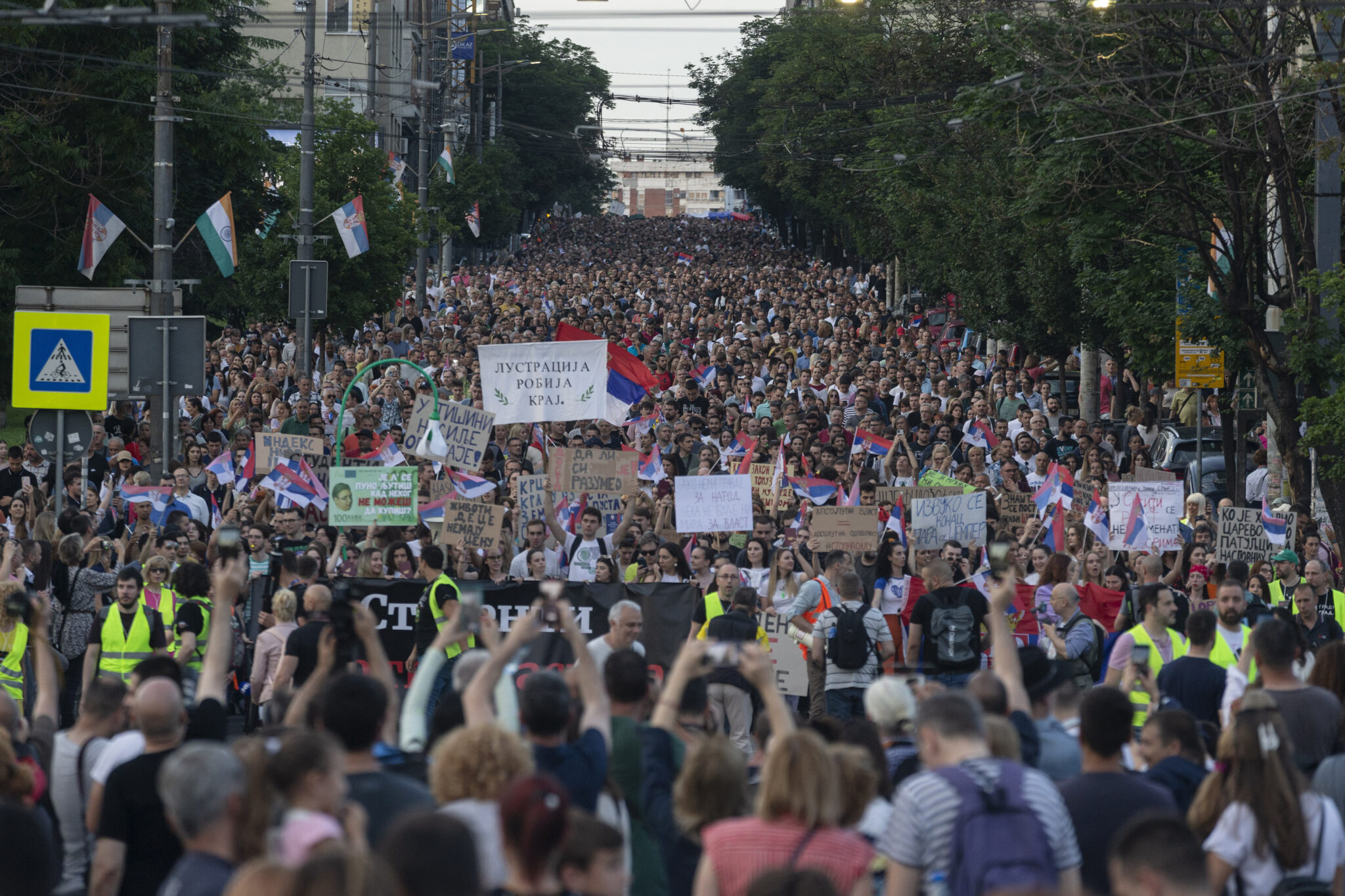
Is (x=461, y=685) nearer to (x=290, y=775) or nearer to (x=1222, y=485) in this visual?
(x=290, y=775)

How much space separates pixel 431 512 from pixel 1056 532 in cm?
533

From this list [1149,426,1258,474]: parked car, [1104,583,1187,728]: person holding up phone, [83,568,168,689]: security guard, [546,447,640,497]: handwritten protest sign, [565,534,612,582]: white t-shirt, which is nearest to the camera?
[1104,583,1187,728]: person holding up phone

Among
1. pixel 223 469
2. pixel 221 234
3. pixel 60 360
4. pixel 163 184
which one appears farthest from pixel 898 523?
pixel 221 234

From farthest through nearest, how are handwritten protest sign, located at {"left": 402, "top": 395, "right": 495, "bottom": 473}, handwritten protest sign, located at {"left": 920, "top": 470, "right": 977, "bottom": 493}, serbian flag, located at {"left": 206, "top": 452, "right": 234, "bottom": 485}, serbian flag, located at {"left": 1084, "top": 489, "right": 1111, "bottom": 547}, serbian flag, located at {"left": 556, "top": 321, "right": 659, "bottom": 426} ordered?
serbian flag, located at {"left": 556, "top": 321, "right": 659, "bottom": 426} < serbian flag, located at {"left": 206, "top": 452, "right": 234, "bottom": 485} < handwritten protest sign, located at {"left": 920, "top": 470, "right": 977, "bottom": 493} < handwritten protest sign, located at {"left": 402, "top": 395, "right": 495, "bottom": 473} < serbian flag, located at {"left": 1084, "top": 489, "right": 1111, "bottom": 547}

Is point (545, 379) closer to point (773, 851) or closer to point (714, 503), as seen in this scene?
point (714, 503)

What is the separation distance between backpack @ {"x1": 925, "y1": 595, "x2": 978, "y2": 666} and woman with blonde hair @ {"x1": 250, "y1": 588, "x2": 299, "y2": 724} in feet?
12.2

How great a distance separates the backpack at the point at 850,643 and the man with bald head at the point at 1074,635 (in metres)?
1.13

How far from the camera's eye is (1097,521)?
1542cm

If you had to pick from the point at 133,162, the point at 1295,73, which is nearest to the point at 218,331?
the point at 133,162

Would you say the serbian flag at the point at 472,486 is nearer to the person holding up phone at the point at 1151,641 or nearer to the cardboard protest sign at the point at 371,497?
the cardboard protest sign at the point at 371,497

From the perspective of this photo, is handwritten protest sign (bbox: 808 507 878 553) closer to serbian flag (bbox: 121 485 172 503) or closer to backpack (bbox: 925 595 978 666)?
backpack (bbox: 925 595 978 666)

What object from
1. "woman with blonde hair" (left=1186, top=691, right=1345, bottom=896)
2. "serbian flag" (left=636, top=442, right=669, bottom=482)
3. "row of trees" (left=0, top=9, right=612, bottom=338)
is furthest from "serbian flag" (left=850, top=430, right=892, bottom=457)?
"woman with blonde hair" (left=1186, top=691, right=1345, bottom=896)

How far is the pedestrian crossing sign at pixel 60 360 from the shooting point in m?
15.0

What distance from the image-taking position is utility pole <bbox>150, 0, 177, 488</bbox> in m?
19.8
